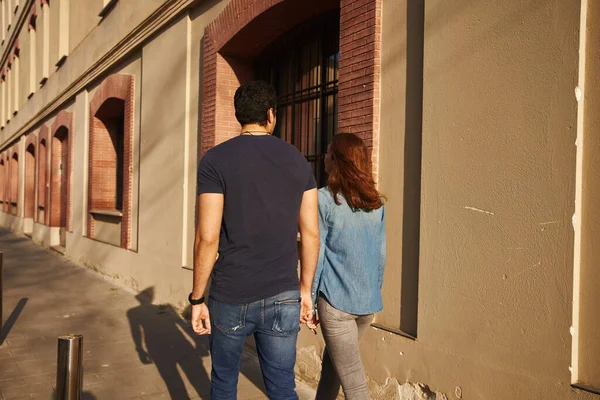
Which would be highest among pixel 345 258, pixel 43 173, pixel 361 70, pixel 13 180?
pixel 361 70

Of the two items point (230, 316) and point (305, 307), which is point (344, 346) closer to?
point (305, 307)

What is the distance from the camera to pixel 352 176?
9.72 feet

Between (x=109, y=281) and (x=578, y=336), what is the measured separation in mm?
8600

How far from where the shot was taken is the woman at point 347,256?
117 inches

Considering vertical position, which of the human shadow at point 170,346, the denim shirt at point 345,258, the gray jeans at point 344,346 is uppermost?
the denim shirt at point 345,258

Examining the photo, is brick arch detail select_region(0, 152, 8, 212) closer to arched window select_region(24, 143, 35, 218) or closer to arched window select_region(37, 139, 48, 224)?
arched window select_region(24, 143, 35, 218)

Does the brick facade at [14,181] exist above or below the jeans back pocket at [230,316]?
above

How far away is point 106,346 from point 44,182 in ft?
40.6

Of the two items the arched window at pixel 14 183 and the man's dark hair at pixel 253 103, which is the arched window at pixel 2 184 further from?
the man's dark hair at pixel 253 103

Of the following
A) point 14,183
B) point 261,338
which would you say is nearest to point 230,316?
point 261,338

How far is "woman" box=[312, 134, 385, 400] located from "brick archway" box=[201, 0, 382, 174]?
1084 mm

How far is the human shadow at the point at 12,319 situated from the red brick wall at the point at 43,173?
8.58 meters

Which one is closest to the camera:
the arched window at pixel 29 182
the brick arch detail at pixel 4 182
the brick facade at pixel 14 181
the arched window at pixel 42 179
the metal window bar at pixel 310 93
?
the metal window bar at pixel 310 93

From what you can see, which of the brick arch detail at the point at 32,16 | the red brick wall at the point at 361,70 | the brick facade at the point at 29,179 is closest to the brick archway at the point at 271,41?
the red brick wall at the point at 361,70
